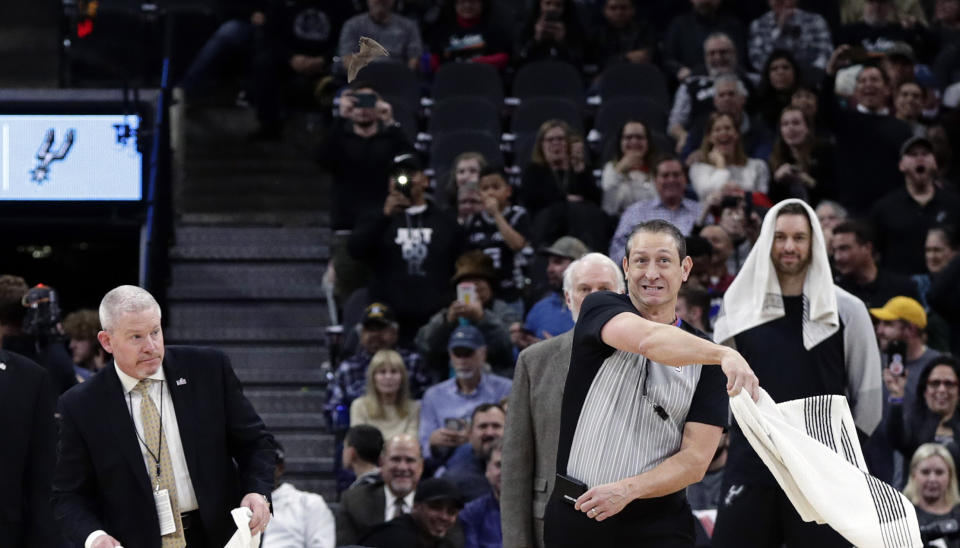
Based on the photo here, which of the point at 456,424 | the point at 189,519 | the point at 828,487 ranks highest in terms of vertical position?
the point at 828,487

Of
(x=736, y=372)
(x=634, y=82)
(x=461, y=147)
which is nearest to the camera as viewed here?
(x=736, y=372)

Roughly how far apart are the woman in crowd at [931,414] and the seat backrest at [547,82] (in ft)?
15.5

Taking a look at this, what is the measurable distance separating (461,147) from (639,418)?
23.8 ft

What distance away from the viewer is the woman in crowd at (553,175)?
1074 centimetres

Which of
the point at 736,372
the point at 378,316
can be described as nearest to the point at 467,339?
the point at 378,316

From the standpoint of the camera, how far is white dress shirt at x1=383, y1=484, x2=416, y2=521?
8.53 meters

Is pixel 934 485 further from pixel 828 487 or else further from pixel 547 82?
pixel 547 82

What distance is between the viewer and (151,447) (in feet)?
17.2

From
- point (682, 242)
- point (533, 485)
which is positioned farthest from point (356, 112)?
point (682, 242)

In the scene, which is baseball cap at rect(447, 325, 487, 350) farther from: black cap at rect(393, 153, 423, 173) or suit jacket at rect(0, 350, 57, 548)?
suit jacket at rect(0, 350, 57, 548)

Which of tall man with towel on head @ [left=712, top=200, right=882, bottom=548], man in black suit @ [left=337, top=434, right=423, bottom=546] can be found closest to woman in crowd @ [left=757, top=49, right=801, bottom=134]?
man in black suit @ [left=337, top=434, right=423, bottom=546]

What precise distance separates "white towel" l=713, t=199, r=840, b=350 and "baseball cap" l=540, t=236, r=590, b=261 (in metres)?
3.38

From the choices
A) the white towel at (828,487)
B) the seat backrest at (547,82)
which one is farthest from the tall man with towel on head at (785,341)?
the seat backrest at (547,82)

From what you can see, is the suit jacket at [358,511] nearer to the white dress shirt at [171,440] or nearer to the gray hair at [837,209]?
the white dress shirt at [171,440]
